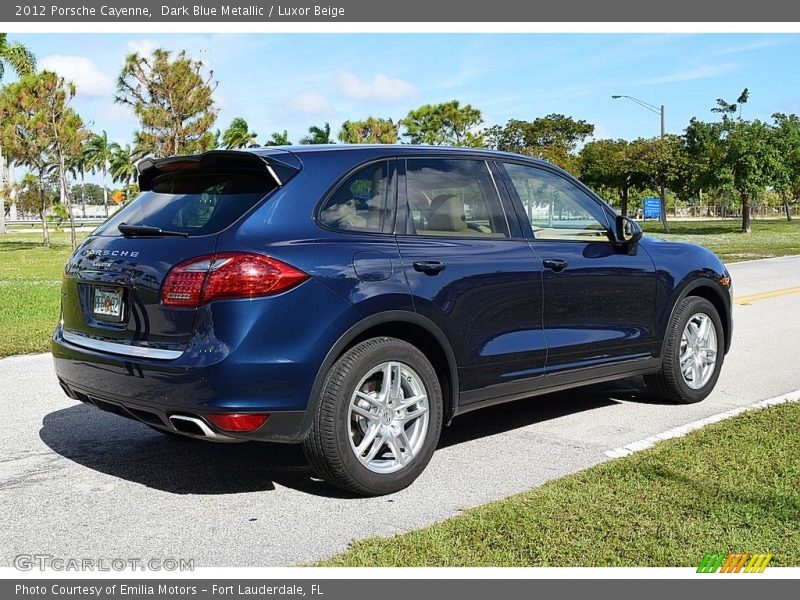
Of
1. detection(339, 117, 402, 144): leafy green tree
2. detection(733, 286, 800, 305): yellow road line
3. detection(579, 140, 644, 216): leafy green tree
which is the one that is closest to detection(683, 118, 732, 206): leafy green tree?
detection(579, 140, 644, 216): leafy green tree

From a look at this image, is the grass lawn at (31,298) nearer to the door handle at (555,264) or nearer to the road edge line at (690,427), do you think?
the door handle at (555,264)

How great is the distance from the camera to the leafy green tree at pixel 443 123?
53.5 meters

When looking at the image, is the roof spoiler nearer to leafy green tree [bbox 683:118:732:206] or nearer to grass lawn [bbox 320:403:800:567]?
grass lawn [bbox 320:403:800:567]

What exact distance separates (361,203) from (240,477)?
5.51ft

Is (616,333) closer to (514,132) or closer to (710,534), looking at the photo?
(710,534)

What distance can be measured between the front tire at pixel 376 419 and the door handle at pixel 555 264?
3.80 ft

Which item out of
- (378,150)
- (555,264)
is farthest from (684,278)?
(378,150)

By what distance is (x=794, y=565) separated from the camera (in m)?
3.81

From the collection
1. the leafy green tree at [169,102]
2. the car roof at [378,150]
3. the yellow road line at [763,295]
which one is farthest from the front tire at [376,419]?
the leafy green tree at [169,102]

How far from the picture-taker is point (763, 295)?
1458 cm

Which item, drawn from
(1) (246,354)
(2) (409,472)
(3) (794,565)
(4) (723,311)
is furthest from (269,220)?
(4) (723,311)

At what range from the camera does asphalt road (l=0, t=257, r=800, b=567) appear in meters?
4.27

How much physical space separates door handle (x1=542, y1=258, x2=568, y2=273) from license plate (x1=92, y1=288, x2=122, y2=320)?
2516 mm

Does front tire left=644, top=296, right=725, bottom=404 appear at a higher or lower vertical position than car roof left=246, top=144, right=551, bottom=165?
lower
